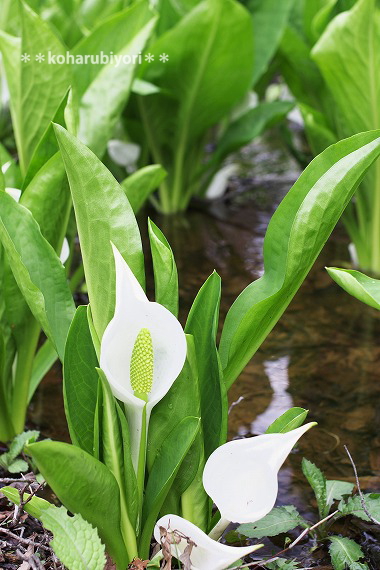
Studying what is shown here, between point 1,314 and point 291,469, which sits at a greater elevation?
point 1,314

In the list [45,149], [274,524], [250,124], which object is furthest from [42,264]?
[250,124]

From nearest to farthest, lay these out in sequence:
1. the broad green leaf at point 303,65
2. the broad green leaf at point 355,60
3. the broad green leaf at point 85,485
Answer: the broad green leaf at point 85,485, the broad green leaf at point 355,60, the broad green leaf at point 303,65

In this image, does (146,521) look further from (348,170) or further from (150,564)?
(348,170)

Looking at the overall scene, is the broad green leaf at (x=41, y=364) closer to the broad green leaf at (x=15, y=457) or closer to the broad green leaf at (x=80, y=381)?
the broad green leaf at (x=15, y=457)

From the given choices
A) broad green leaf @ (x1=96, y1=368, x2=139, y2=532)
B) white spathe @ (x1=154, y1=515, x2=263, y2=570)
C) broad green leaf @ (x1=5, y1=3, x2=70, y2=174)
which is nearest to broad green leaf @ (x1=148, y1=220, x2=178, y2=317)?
broad green leaf @ (x1=96, y1=368, x2=139, y2=532)

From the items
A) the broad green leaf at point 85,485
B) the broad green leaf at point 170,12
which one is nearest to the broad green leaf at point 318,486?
the broad green leaf at point 85,485

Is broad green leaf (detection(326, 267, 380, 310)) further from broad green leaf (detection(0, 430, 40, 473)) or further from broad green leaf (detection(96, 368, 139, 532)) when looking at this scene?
broad green leaf (detection(0, 430, 40, 473))

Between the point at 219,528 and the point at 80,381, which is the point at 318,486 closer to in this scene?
the point at 219,528

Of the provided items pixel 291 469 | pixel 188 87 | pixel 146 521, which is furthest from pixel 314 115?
pixel 146 521
